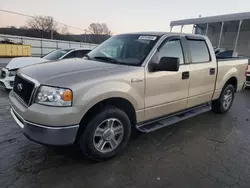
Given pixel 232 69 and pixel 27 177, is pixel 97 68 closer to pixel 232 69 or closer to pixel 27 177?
pixel 27 177

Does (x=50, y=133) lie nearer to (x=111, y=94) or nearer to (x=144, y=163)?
(x=111, y=94)

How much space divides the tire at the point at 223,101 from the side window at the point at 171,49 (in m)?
2.10

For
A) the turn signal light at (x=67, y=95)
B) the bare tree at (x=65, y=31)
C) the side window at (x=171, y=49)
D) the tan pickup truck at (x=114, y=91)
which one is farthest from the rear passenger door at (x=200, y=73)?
the bare tree at (x=65, y=31)

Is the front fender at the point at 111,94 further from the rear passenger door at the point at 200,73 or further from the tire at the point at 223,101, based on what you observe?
the tire at the point at 223,101

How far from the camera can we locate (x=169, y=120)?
3.71 m

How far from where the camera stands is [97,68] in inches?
115

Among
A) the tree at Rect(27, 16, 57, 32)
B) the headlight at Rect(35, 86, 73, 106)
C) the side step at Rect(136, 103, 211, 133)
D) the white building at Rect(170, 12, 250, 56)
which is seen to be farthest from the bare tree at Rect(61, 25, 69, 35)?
the headlight at Rect(35, 86, 73, 106)

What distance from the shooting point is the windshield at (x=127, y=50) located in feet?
10.8

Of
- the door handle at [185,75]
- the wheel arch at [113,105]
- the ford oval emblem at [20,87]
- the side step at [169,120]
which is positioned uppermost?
the door handle at [185,75]

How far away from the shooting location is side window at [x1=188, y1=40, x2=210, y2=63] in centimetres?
404

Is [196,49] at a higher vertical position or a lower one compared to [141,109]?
higher

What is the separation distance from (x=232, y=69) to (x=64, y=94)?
4389mm

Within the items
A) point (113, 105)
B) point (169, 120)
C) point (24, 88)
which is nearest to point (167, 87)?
point (169, 120)

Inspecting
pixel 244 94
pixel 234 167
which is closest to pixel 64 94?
pixel 234 167
